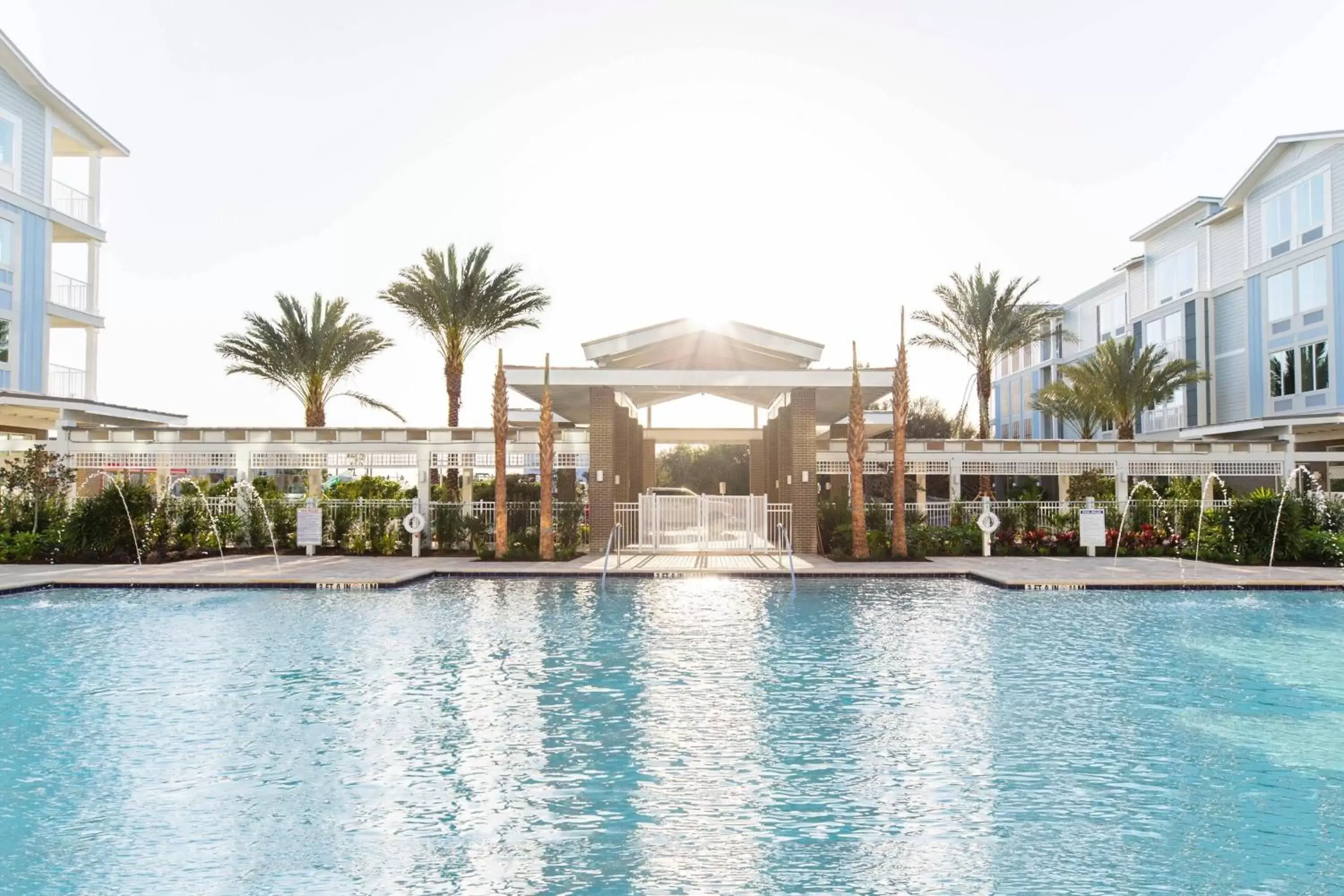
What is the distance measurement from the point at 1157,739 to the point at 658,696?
403cm

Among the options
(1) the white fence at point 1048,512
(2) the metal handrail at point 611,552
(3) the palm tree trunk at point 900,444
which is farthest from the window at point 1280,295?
(2) the metal handrail at point 611,552

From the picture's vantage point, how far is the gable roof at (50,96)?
2631 centimetres

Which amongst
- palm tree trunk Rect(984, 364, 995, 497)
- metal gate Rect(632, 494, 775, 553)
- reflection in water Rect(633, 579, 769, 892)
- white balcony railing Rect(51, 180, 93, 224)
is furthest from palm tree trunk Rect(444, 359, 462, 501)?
reflection in water Rect(633, 579, 769, 892)

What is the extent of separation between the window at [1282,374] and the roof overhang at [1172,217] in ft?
20.6

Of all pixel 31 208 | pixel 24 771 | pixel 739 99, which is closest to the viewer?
pixel 24 771

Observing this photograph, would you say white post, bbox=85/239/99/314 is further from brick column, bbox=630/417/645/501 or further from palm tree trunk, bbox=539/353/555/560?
brick column, bbox=630/417/645/501

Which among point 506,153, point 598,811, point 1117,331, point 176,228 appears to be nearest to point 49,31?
point 176,228

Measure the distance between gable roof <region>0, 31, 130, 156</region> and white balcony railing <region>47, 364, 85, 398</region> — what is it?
731cm

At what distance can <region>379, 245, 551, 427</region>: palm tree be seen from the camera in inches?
1184

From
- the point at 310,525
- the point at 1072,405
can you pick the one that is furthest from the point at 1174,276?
the point at 310,525

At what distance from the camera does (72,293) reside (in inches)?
1174

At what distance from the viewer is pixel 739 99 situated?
20000 millimetres

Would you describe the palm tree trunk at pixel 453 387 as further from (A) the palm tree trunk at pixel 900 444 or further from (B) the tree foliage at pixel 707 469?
(B) the tree foliage at pixel 707 469

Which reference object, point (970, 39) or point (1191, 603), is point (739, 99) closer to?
point (970, 39)
